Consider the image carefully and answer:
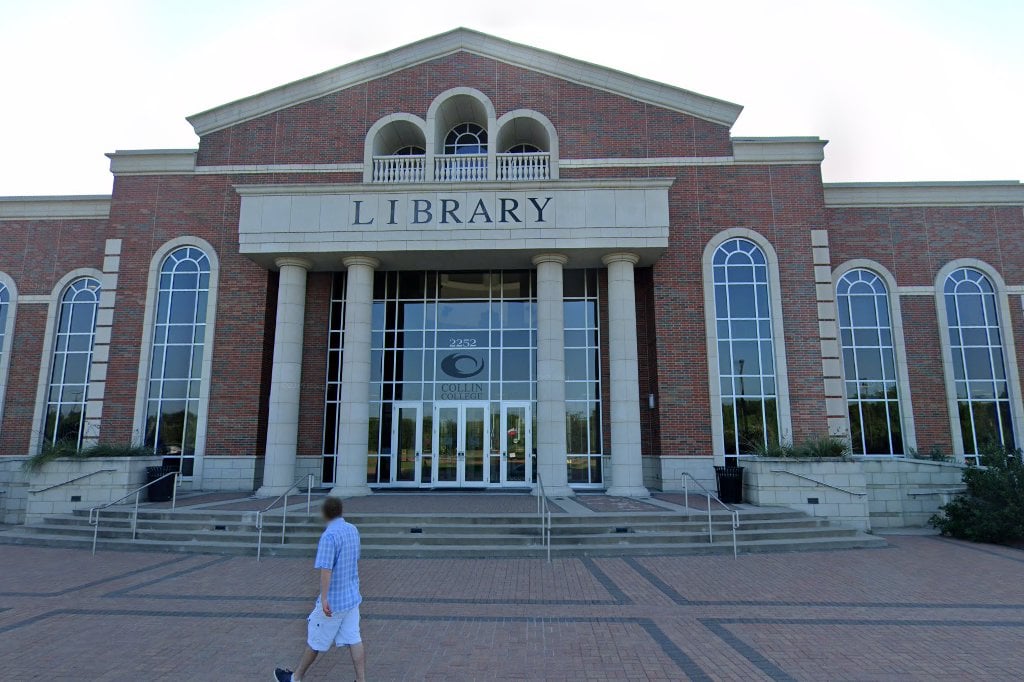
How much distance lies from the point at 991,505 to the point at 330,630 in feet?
A: 47.9

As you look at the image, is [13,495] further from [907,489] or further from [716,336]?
[907,489]

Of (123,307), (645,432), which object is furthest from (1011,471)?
(123,307)

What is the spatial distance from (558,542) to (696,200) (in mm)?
11335

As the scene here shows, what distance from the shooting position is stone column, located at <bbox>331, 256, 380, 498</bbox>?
50.7 ft

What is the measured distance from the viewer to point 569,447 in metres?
17.5

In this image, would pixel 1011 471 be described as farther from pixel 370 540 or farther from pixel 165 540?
A: pixel 165 540

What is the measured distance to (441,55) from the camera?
18906 mm

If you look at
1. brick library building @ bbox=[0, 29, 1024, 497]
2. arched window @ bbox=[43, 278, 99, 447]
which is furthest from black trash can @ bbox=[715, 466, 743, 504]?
arched window @ bbox=[43, 278, 99, 447]

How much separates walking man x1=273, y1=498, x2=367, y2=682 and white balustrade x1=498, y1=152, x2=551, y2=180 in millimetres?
14216

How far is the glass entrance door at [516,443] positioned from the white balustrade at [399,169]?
24.5 feet

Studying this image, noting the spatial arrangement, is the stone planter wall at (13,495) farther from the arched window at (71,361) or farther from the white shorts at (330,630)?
the white shorts at (330,630)

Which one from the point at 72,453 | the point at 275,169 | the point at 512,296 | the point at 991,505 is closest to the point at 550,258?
the point at 512,296

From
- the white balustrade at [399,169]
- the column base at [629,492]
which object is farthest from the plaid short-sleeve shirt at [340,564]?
the white balustrade at [399,169]

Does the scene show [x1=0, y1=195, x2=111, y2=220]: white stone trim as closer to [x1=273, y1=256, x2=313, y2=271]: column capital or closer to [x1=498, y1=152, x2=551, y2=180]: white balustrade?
[x1=273, y1=256, x2=313, y2=271]: column capital
